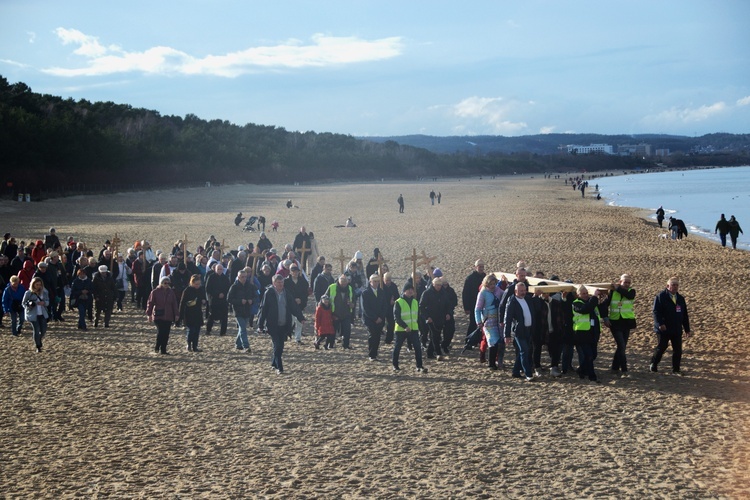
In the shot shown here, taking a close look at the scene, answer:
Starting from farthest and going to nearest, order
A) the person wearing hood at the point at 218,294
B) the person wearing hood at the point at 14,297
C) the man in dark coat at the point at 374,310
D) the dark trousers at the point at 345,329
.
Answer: the person wearing hood at the point at 14,297
the person wearing hood at the point at 218,294
the dark trousers at the point at 345,329
the man in dark coat at the point at 374,310

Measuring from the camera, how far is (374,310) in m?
13.1

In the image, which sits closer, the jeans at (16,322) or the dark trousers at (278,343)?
the dark trousers at (278,343)

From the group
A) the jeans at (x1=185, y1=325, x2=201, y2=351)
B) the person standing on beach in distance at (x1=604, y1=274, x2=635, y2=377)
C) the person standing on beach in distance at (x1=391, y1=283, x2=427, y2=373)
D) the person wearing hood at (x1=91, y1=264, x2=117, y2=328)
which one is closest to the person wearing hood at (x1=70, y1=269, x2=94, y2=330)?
the person wearing hood at (x1=91, y1=264, x2=117, y2=328)

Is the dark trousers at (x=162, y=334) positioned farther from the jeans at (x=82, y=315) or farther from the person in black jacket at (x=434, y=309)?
the person in black jacket at (x=434, y=309)

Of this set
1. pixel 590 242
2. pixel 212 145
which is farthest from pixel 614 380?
pixel 212 145

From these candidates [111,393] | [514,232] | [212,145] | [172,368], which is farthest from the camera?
[212,145]

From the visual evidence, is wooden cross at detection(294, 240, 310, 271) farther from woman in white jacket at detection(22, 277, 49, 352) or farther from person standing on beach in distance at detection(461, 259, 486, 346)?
woman in white jacket at detection(22, 277, 49, 352)

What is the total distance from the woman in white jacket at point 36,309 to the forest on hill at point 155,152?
164 ft

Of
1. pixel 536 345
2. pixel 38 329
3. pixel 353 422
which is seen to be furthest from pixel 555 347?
pixel 38 329

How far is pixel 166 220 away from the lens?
45719 mm

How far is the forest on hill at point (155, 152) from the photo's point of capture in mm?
65375

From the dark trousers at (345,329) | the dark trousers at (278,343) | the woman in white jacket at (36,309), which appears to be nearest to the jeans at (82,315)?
the woman in white jacket at (36,309)

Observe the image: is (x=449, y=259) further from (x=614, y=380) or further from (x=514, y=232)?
(x=614, y=380)

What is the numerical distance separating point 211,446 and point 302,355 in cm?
473
